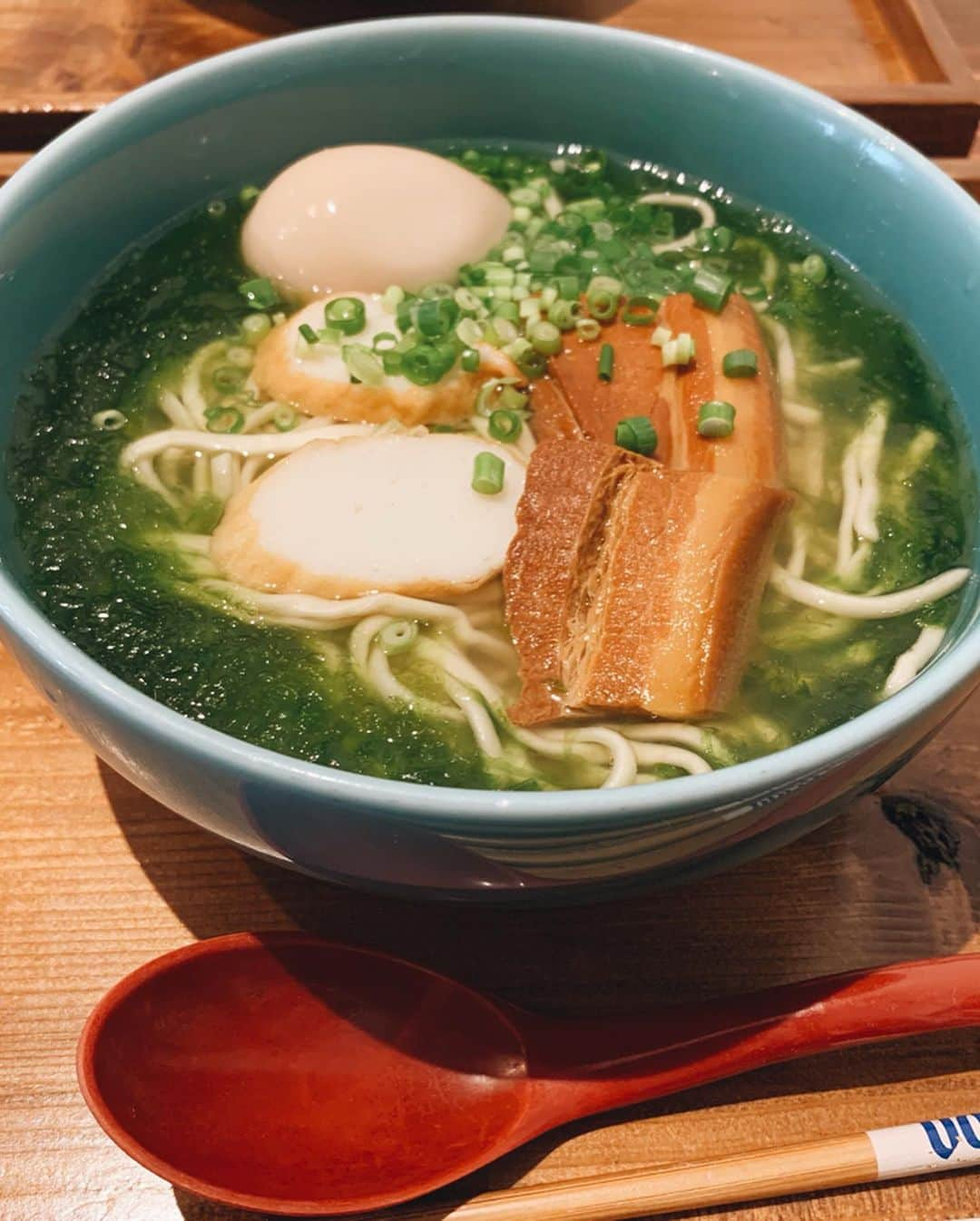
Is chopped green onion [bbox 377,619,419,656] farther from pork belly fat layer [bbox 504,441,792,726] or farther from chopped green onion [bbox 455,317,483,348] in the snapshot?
chopped green onion [bbox 455,317,483,348]

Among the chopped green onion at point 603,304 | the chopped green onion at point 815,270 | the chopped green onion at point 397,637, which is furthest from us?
the chopped green onion at point 815,270

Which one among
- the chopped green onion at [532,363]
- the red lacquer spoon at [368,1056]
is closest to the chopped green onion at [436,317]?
the chopped green onion at [532,363]

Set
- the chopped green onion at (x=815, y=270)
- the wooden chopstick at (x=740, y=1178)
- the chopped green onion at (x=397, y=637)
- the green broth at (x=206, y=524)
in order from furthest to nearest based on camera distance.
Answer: the chopped green onion at (x=815, y=270), the chopped green onion at (x=397, y=637), the green broth at (x=206, y=524), the wooden chopstick at (x=740, y=1178)

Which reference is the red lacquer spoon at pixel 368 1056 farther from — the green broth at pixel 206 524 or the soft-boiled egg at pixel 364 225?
the soft-boiled egg at pixel 364 225

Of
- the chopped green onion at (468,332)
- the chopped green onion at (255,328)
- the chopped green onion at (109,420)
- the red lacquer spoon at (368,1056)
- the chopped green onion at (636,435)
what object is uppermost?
the chopped green onion at (468,332)

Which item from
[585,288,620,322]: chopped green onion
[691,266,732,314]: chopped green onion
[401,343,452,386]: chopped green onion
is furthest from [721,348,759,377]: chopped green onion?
[401,343,452,386]: chopped green onion

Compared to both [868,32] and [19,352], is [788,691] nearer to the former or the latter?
[19,352]

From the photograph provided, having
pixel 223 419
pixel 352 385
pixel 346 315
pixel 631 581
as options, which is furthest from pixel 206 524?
pixel 631 581
